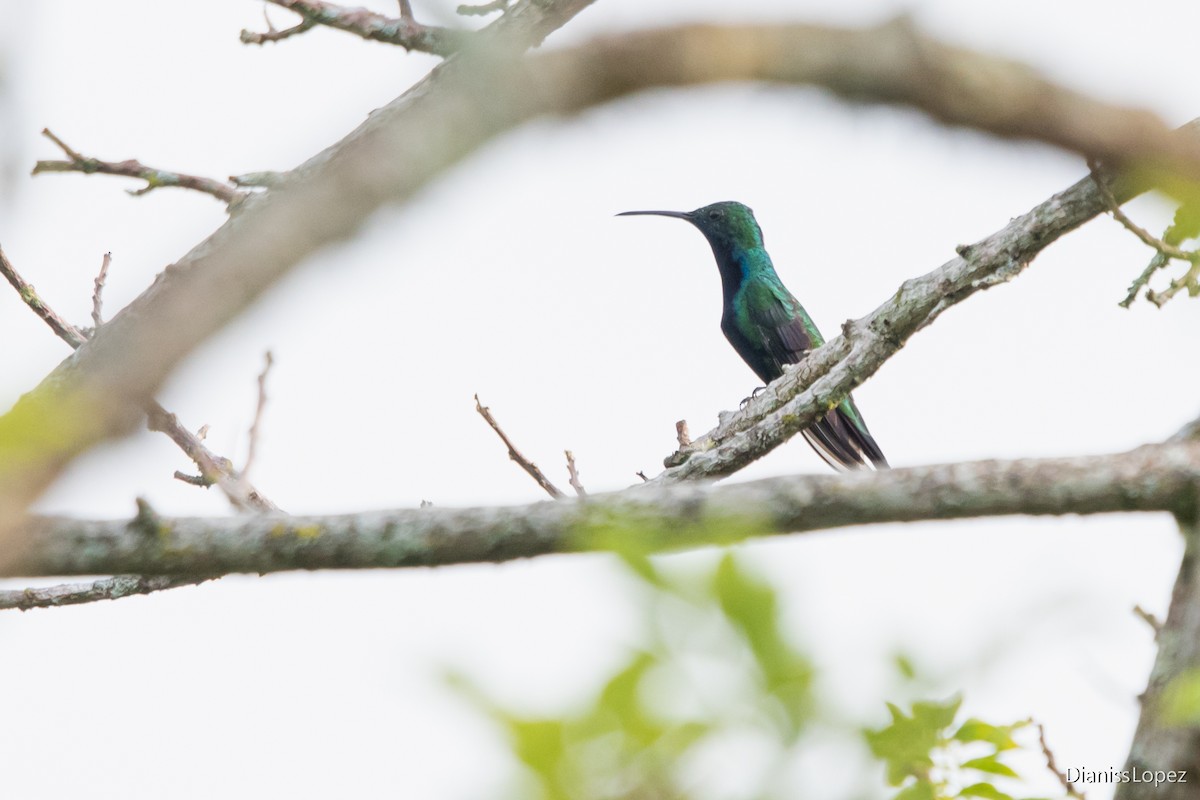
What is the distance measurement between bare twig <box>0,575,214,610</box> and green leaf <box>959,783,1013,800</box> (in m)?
2.73

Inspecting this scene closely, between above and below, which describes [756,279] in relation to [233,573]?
above

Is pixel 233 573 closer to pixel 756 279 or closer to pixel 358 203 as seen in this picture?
pixel 358 203

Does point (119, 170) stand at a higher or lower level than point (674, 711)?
higher

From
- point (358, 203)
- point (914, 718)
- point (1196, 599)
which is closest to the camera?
point (358, 203)

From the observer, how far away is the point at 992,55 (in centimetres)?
172

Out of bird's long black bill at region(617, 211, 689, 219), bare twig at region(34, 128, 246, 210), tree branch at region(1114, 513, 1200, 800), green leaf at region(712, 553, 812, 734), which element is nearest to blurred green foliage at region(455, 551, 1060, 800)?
green leaf at region(712, 553, 812, 734)

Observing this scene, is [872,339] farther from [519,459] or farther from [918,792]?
[918,792]

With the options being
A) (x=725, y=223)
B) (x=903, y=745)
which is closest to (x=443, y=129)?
(x=903, y=745)

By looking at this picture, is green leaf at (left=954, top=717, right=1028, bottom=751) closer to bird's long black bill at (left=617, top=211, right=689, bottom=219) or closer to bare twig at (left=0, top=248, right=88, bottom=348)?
bare twig at (left=0, top=248, right=88, bottom=348)

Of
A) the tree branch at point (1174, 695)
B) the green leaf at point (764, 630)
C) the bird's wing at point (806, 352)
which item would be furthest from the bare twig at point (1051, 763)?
the bird's wing at point (806, 352)

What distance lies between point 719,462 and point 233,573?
9.97 ft

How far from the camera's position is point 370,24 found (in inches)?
118

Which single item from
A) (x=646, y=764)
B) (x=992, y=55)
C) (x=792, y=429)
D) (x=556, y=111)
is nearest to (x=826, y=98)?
(x=992, y=55)

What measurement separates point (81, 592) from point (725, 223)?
30.4 feet
